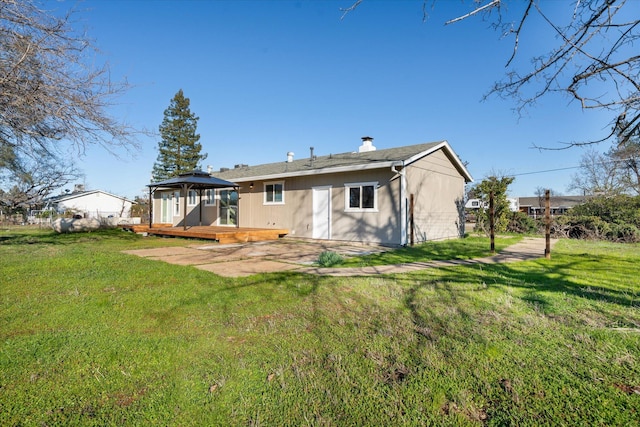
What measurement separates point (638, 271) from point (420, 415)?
21.3ft

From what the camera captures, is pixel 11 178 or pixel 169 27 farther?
pixel 11 178

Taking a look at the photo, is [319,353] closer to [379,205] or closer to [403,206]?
[403,206]

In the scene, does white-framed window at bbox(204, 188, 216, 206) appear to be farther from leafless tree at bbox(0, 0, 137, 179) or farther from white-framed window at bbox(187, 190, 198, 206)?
leafless tree at bbox(0, 0, 137, 179)

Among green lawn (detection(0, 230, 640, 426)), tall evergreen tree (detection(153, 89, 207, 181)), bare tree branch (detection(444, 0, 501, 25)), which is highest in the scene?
tall evergreen tree (detection(153, 89, 207, 181))

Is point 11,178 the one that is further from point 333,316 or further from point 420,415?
point 420,415

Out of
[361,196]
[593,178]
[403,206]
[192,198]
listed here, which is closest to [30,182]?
[192,198]

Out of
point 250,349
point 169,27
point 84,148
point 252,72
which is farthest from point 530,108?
point 252,72

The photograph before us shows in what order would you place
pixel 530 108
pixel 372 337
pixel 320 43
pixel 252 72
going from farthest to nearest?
pixel 252 72 < pixel 320 43 < pixel 530 108 < pixel 372 337

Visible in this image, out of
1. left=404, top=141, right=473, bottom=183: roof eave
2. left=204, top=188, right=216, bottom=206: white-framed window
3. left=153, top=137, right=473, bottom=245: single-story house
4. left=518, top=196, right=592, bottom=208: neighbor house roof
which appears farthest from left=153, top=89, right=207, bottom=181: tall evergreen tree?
left=518, top=196, right=592, bottom=208: neighbor house roof

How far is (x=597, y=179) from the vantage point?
23.4 m

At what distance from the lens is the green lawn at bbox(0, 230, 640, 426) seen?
1890 mm

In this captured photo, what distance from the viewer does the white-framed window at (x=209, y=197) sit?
17.0m

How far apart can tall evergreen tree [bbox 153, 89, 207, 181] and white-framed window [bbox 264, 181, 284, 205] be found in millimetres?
25693

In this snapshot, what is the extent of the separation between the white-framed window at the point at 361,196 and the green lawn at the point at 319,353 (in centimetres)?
629
